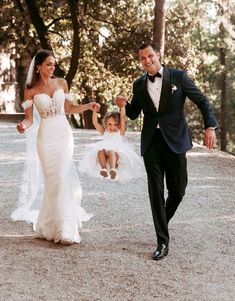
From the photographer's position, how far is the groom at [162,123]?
19.5 ft

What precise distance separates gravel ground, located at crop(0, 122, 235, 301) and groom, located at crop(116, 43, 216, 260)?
483 millimetres

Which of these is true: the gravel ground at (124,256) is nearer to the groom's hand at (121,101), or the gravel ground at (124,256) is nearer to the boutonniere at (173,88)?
the groom's hand at (121,101)

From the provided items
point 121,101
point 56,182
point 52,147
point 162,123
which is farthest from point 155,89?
point 56,182

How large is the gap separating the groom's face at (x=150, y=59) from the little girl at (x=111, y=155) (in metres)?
0.81

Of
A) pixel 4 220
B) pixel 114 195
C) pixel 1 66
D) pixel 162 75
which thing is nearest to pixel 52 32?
pixel 1 66

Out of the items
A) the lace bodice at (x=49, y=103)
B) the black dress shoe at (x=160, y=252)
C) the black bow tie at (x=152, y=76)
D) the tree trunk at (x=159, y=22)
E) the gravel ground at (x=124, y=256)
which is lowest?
the gravel ground at (x=124, y=256)

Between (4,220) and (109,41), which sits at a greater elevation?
(109,41)

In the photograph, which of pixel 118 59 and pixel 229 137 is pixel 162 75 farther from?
pixel 229 137

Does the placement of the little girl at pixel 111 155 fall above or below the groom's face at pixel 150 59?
below

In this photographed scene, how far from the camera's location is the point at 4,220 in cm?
788

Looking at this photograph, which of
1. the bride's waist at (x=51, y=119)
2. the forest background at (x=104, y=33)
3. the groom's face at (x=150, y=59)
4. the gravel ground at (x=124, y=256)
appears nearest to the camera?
the gravel ground at (x=124, y=256)

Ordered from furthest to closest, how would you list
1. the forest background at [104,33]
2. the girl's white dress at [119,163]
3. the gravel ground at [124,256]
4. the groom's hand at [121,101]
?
the forest background at [104,33], the girl's white dress at [119,163], the groom's hand at [121,101], the gravel ground at [124,256]

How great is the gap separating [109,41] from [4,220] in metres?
18.9

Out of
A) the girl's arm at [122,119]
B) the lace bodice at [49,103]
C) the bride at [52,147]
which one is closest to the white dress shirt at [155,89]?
the girl's arm at [122,119]
